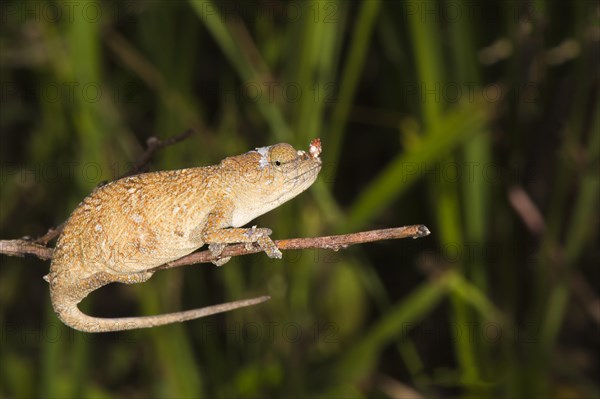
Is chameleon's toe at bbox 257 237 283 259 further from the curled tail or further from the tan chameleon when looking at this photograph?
the curled tail

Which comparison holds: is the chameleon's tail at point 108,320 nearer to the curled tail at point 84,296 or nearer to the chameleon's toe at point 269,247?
the curled tail at point 84,296

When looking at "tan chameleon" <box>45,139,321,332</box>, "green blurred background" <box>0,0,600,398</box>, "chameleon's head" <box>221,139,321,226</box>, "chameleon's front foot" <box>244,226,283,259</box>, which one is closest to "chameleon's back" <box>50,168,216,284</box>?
"tan chameleon" <box>45,139,321,332</box>

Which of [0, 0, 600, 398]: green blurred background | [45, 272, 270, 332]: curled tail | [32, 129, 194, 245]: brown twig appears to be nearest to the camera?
[45, 272, 270, 332]: curled tail

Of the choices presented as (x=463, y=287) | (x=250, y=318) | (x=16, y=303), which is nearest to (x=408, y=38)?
(x=463, y=287)

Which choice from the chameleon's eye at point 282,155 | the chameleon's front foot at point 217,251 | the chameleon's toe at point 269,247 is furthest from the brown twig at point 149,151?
the chameleon's toe at point 269,247

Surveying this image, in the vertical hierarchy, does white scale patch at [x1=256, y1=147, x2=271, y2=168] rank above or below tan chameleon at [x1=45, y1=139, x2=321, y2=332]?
above

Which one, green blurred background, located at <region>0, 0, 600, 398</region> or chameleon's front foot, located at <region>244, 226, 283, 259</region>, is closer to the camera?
chameleon's front foot, located at <region>244, 226, 283, 259</region>

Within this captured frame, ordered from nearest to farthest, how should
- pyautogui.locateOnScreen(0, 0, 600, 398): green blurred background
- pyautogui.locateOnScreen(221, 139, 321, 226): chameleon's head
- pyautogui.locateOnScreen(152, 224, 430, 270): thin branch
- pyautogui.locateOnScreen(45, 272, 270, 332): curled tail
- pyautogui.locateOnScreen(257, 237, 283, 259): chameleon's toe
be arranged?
1. pyautogui.locateOnScreen(152, 224, 430, 270): thin branch
2. pyautogui.locateOnScreen(257, 237, 283, 259): chameleon's toe
3. pyautogui.locateOnScreen(221, 139, 321, 226): chameleon's head
4. pyautogui.locateOnScreen(45, 272, 270, 332): curled tail
5. pyautogui.locateOnScreen(0, 0, 600, 398): green blurred background

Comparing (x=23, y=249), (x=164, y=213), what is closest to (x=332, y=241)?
(x=164, y=213)
